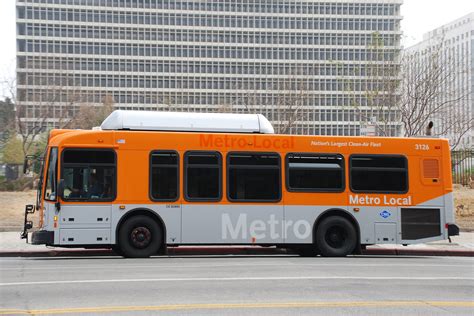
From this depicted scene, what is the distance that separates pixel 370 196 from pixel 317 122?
118991 mm

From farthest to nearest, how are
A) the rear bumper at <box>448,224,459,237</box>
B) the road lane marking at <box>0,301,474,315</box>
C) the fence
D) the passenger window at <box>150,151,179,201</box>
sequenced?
1. the fence
2. the rear bumper at <box>448,224,459,237</box>
3. the passenger window at <box>150,151,179,201</box>
4. the road lane marking at <box>0,301,474,315</box>

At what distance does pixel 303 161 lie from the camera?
54.6ft

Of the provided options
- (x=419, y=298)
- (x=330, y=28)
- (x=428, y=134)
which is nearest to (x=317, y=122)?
(x=330, y=28)

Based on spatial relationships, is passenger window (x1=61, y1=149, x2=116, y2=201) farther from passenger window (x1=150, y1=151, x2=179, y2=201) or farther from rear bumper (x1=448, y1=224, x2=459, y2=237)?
rear bumper (x1=448, y1=224, x2=459, y2=237)

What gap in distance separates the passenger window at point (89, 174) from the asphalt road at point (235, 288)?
→ 1.88 m

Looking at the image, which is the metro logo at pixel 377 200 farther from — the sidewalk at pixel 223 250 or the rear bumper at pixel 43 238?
the rear bumper at pixel 43 238

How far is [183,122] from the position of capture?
1638cm

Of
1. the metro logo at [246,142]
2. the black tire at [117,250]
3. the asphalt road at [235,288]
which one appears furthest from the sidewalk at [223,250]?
the metro logo at [246,142]

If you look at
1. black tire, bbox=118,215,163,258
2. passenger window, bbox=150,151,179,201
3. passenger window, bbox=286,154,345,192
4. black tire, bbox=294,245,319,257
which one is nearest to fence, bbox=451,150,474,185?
black tire, bbox=294,245,319,257

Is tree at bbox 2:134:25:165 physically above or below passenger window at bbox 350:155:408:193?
above

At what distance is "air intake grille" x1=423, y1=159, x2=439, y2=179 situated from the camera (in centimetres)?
1736

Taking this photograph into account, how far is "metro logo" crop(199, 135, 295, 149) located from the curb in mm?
3431

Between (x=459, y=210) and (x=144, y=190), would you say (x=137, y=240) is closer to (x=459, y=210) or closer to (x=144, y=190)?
(x=144, y=190)

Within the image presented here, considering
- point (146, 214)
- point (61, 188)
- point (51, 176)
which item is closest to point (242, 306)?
point (146, 214)
